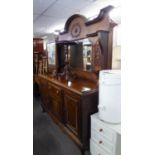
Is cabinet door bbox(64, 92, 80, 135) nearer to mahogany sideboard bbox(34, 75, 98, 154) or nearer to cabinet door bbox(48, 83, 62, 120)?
mahogany sideboard bbox(34, 75, 98, 154)

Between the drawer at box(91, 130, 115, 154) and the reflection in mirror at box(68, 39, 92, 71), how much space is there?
107cm

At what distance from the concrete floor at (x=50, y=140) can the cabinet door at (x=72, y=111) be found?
0.84 feet

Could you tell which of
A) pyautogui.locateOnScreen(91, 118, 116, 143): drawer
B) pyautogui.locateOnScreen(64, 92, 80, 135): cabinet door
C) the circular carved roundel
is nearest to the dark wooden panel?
the circular carved roundel

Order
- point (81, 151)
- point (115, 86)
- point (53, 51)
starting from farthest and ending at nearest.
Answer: point (53, 51)
point (81, 151)
point (115, 86)

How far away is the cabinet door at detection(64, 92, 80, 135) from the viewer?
6.77 feet

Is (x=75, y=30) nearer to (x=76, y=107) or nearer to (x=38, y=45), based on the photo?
(x=76, y=107)

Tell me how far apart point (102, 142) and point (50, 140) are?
101 cm

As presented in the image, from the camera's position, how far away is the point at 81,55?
276 centimetres

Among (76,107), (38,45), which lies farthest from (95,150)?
(38,45)
